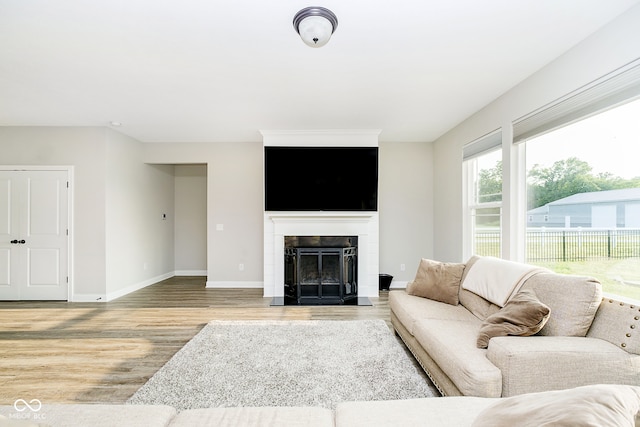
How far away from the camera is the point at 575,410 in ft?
2.35

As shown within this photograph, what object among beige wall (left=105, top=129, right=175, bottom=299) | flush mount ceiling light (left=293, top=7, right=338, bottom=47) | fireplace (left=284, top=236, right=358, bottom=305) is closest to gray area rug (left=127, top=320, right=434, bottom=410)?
fireplace (left=284, top=236, right=358, bottom=305)

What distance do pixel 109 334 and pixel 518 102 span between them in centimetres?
483

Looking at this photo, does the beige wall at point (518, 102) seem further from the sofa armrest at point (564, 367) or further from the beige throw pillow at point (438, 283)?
the sofa armrest at point (564, 367)

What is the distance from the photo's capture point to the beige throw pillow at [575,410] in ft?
2.27

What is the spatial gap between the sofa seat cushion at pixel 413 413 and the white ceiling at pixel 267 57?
2181 mm

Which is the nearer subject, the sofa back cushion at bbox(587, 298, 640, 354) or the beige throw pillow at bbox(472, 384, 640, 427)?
the beige throw pillow at bbox(472, 384, 640, 427)

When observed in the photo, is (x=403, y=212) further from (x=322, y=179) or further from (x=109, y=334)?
(x=109, y=334)

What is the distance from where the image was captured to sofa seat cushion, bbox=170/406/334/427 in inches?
43.8

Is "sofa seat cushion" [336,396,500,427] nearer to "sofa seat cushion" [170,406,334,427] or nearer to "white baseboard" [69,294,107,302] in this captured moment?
"sofa seat cushion" [170,406,334,427]

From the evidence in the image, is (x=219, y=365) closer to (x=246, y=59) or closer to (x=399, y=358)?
(x=399, y=358)

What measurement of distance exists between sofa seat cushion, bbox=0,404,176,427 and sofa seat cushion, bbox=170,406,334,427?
0.07m

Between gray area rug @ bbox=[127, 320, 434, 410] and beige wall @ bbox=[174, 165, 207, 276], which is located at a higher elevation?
beige wall @ bbox=[174, 165, 207, 276]

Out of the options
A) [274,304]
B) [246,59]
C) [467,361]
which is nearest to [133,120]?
[246,59]

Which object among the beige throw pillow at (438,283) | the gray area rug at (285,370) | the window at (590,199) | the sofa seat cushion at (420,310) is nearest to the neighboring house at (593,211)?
the window at (590,199)
